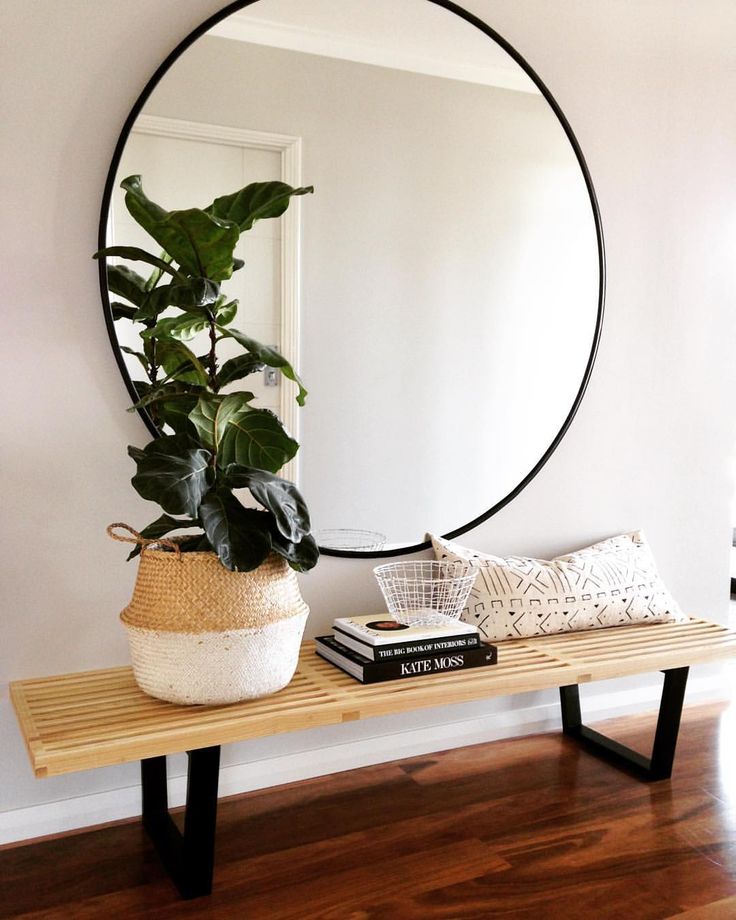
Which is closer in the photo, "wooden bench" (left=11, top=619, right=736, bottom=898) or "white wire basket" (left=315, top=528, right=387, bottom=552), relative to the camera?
"wooden bench" (left=11, top=619, right=736, bottom=898)

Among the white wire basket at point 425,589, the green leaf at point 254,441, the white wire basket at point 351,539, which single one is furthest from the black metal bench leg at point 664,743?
the green leaf at point 254,441

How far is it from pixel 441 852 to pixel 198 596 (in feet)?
2.53

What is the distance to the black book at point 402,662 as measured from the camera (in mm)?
1831

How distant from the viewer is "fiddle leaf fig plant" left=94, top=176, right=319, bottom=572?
60.5 inches

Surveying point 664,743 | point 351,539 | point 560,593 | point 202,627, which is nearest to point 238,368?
point 202,627

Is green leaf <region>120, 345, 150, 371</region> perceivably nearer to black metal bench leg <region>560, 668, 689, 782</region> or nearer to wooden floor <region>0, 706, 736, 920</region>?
wooden floor <region>0, 706, 736, 920</region>

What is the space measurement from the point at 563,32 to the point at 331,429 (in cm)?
125

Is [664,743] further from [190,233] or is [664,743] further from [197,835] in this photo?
[190,233]

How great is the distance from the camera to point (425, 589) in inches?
89.6

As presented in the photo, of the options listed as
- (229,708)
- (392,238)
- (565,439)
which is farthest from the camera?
(565,439)

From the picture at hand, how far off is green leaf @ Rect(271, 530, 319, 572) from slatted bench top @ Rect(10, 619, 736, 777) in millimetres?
267

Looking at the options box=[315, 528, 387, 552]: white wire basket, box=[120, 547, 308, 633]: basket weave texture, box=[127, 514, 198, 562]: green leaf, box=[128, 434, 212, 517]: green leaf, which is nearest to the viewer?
box=[128, 434, 212, 517]: green leaf

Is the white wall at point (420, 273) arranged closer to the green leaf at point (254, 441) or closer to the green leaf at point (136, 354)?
the green leaf at point (136, 354)

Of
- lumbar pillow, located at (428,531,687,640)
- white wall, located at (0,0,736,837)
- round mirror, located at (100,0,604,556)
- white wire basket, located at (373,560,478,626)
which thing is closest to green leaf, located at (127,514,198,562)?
white wall, located at (0,0,736,837)
